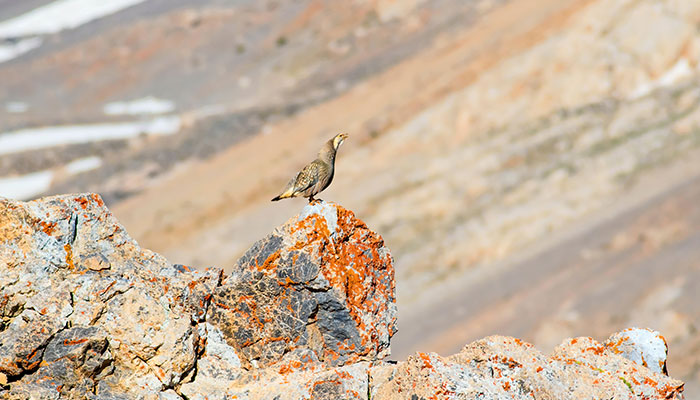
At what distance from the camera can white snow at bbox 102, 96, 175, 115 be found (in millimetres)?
85438

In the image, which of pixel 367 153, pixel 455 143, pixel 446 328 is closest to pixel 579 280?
pixel 446 328

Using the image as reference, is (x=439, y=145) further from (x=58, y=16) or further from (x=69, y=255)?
(x=58, y=16)

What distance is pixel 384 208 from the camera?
51.2m

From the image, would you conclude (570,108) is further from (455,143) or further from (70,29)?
(70,29)

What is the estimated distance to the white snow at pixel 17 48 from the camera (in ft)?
345

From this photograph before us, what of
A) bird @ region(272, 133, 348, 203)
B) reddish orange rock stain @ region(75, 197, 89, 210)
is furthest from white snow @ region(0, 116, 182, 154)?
reddish orange rock stain @ region(75, 197, 89, 210)

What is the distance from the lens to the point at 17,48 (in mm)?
107750

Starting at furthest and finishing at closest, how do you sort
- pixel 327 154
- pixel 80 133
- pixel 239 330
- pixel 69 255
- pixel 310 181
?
pixel 80 133 < pixel 327 154 < pixel 310 181 < pixel 239 330 < pixel 69 255

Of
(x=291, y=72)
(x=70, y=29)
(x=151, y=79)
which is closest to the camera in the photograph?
(x=291, y=72)

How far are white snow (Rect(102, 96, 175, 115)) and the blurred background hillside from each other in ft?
0.79

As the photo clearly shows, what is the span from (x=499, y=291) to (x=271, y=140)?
3146 centimetres

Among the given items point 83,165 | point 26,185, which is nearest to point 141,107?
point 83,165

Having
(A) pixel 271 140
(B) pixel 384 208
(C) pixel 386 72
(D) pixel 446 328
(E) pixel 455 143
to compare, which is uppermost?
(C) pixel 386 72

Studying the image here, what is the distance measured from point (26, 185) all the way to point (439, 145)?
127 feet
